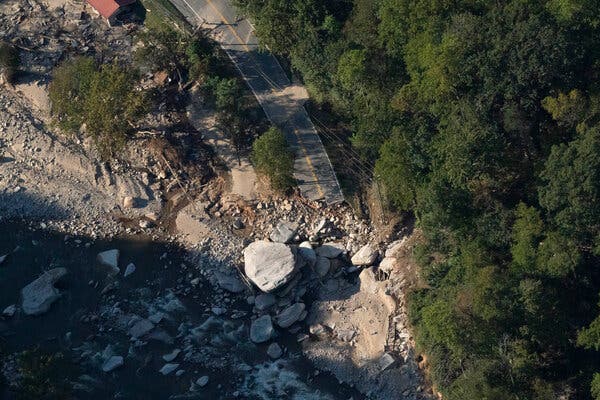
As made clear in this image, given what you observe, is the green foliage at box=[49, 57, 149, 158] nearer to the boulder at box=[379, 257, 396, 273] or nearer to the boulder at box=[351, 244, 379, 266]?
the boulder at box=[351, 244, 379, 266]

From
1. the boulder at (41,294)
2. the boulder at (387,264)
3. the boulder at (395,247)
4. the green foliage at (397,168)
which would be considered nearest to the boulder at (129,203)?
the boulder at (41,294)

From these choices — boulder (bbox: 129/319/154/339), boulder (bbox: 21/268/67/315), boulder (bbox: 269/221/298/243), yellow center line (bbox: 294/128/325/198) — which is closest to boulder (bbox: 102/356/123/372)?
boulder (bbox: 129/319/154/339)

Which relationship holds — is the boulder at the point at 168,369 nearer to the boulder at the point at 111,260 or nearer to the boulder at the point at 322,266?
the boulder at the point at 111,260

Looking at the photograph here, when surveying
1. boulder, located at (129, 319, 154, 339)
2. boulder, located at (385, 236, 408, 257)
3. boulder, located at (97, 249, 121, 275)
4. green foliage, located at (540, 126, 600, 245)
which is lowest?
boulder, located at (129, 319, 154, 339)

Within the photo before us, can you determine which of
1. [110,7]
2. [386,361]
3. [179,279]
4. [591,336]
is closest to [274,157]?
→ [179,279]

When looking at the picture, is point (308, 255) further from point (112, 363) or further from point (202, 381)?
point (112, 363)
